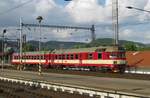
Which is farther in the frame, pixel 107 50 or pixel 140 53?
pixel 140 53

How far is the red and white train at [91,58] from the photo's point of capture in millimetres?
50281

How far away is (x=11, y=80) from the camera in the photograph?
38375 millimetres

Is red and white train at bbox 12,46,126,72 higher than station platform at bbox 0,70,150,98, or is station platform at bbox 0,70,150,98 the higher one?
red and white train at bbox 12,46,126,72

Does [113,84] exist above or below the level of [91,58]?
below

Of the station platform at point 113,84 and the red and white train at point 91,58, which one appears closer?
the station platform at point 113,84

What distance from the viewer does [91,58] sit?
53156mm

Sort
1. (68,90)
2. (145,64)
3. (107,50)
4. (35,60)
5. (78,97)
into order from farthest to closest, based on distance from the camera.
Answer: (35,60)
(145,64)
(107,50)
(68,90)
(78,97)

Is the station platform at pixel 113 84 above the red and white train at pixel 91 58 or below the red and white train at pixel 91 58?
below

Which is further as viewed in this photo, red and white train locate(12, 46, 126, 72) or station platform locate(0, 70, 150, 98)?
red and white train locate(12, 46, 126, 72)

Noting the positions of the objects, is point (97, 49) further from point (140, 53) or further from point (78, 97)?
point (78, 97)

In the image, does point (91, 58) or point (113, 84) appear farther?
point (91, 58)

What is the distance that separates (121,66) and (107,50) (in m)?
2.65

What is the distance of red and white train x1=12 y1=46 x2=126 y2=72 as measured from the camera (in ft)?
165

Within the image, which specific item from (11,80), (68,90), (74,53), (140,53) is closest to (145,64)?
(140,53)
